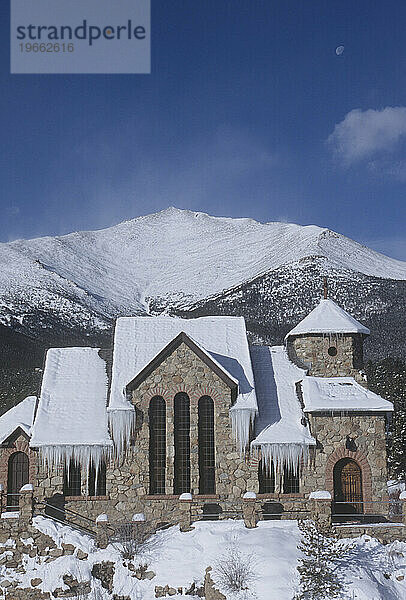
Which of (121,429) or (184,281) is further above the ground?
(184,281)

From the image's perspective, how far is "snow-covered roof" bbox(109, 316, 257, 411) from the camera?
2944 centimetres

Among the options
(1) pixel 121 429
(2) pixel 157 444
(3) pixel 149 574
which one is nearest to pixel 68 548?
(3) pixel 149 574

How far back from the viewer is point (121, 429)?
28.7m

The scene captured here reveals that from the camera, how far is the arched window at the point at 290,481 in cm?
2875

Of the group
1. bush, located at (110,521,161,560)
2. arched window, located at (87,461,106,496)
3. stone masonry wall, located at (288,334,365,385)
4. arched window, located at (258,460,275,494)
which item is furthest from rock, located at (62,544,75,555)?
stone masonry wall, located at (288,334,365,385)

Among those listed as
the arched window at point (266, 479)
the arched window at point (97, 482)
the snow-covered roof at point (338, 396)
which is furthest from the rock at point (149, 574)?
the snow-covered roof at point (338, 396)

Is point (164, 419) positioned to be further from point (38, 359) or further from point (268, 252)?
point (268, 252)

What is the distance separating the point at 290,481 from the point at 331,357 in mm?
6535

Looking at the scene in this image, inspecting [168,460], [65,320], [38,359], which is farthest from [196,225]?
[168,460]

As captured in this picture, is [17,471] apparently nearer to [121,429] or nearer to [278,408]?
[121,429]

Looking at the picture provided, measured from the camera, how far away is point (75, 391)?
3105 centimetres

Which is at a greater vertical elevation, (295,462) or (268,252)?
(268,252)

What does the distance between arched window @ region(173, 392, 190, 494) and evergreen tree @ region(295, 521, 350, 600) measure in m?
6.19

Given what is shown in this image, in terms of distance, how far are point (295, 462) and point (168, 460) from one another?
16.4 ft
